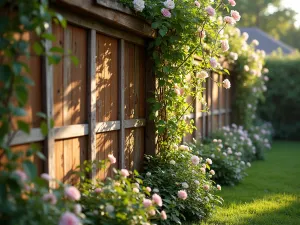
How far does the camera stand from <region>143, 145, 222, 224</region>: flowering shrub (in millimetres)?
4588

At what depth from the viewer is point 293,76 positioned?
1462 cm

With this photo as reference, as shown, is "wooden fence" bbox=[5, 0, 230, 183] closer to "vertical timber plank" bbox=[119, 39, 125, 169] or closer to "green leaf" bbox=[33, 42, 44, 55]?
"vertical timber plank" bbox=[119, 39, 125, 169]

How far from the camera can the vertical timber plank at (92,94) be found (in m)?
3.94

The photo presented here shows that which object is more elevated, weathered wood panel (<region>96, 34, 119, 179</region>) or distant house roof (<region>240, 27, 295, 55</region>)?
distant house roof (<region>240, 27, 295, 55</region>)

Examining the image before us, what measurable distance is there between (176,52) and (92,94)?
55.8 inches

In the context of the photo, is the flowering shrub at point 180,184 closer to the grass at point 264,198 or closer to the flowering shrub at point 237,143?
the grass at point 264,198

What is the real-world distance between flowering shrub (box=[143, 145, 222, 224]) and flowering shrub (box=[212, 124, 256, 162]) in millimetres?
3520

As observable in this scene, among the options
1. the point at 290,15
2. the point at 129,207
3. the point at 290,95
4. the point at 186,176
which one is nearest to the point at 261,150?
the point at 290,95

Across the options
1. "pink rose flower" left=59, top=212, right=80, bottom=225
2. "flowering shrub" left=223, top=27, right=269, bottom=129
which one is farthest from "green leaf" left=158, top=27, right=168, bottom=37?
"flowering shrub" left=223, top=27, right=269, bottom=129

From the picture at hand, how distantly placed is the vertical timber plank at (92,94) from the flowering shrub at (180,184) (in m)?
0.89

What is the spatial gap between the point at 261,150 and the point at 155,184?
6247mm

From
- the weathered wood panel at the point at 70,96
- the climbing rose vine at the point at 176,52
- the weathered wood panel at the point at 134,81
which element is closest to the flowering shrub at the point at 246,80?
the climbing rose vine at the point at 176,52

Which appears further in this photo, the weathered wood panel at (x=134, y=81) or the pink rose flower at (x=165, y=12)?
the weathered wood panel at (x=134, y=81)

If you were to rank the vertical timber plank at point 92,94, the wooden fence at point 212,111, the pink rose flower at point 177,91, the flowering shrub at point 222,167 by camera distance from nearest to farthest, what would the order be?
1. the vertical timber plank at point 92,94
2. the pink rose flower at point 177,91
3. the flowering shrub at point 222,167
4. the wooden fence at point 212,111
